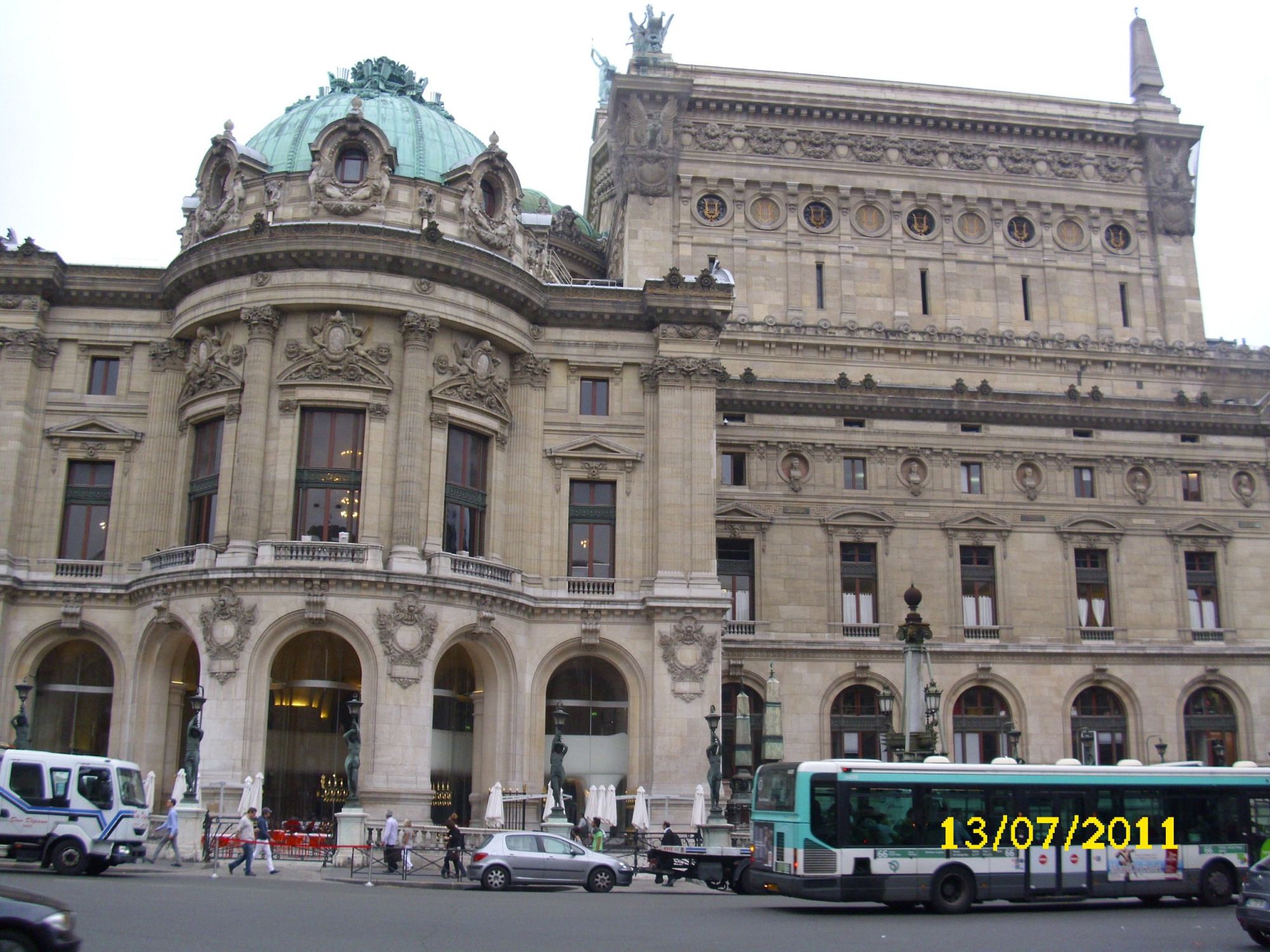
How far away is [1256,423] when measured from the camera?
5981cm

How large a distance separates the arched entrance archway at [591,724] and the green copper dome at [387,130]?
1864 cm

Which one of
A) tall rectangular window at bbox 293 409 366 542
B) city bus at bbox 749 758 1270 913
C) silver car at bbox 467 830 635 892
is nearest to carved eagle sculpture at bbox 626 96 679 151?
tall rectangular window at bbox 293 409 366 542

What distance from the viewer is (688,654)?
A: 44.6m

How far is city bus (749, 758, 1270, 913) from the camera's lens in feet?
81.5

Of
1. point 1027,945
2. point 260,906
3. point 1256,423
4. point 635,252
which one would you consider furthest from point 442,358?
point 1256,423

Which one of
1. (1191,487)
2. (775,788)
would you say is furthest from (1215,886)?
(1191,487)

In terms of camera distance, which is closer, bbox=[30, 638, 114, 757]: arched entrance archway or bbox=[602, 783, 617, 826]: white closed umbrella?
bbox=[602, 783, 617, 826]: white closed umbrella

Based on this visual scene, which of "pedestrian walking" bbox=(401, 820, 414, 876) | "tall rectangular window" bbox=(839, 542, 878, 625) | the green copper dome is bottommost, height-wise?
"pedestrian walking" bbox=(401, 820, 414, 876)

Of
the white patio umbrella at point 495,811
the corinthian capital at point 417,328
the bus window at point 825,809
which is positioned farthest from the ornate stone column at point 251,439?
the bus window at point 825,809

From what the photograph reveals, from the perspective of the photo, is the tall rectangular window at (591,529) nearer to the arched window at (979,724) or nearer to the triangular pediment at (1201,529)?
the arched window at (979,724)

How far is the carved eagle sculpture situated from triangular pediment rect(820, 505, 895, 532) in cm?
2002

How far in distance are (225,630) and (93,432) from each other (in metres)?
10.4

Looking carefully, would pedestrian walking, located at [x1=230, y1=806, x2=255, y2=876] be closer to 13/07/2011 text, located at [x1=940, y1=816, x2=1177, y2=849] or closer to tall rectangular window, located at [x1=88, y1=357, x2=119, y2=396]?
13/07/2011 text, located at [x1=940, y1=816, x2=1177, y2=849]

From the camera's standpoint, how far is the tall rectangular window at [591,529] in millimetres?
46625
